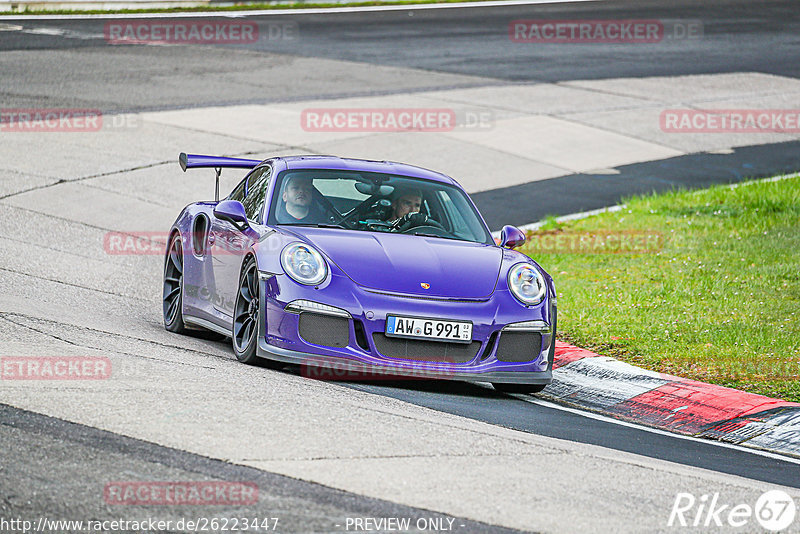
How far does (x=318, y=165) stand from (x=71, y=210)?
18.6 feet

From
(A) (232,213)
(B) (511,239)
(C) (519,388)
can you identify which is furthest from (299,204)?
(C) (519,388)

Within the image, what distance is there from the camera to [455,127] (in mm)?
19078

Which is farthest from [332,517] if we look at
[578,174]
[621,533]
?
[578,174]

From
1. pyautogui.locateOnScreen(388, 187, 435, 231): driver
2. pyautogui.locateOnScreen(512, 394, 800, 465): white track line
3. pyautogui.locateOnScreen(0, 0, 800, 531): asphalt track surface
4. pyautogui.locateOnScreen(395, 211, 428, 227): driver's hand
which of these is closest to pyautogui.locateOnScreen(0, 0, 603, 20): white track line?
pyautogui.locateOnScreen(0, 0, 800, 531): asphalt track surface

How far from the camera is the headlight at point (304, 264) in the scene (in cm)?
742

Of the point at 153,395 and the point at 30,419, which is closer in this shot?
the point at 30,419

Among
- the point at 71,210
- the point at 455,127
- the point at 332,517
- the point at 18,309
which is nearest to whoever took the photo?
the point at 332,517

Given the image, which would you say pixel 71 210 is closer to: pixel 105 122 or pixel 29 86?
pixel 105 122

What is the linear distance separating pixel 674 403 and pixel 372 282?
204 cm

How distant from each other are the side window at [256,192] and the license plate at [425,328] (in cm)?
161

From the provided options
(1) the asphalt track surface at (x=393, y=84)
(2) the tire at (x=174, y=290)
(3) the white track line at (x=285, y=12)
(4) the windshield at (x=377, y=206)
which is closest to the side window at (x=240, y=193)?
(2) the tire at (x=174, y=290)

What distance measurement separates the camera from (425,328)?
287 inches

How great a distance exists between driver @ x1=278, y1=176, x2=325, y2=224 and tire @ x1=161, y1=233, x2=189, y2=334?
4.37 feet

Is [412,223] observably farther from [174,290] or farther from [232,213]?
[174,290]
